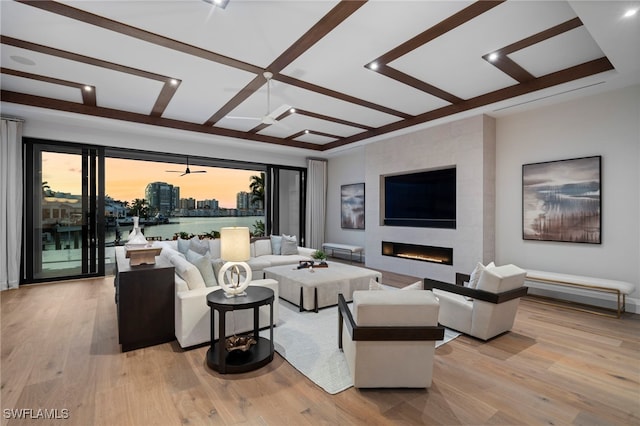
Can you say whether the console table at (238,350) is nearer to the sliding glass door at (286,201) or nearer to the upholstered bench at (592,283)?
the upholstered bench at (592,283)

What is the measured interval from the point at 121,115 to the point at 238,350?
189 inches

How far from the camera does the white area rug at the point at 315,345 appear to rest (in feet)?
8.11

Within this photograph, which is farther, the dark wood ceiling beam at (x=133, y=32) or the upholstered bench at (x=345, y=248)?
the upholstered bench at (x=345, y=248)

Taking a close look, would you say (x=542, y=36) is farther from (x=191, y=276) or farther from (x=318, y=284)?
(x=191, y=276)

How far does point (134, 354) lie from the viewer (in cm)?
289

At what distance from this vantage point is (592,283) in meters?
3.89

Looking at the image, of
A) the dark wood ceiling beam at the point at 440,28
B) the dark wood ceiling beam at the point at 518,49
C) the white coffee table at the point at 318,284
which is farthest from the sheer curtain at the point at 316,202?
the dark wood ceiling beam at the point at 518,49

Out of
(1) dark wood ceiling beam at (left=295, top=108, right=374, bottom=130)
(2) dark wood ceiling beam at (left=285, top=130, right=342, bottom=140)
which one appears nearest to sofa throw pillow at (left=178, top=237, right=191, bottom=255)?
(1) dark wood ceiling beam at (left=295, top=108, right=374, bottom=130)

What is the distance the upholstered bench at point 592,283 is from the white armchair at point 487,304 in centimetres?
131

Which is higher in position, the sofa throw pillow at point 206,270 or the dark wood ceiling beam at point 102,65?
the dark wood ceiling beam at point 102,65

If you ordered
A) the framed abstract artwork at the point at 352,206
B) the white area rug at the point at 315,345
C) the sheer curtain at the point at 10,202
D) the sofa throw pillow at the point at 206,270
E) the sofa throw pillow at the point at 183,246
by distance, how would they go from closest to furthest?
the white area rug at the point at 315,345, the sofa throw pillow at the point at 206,270, the sofa throw pillow at the point at 183,246, the sheer curtain at the point at 10,202, the framed abstract artwork at the point at 352,206

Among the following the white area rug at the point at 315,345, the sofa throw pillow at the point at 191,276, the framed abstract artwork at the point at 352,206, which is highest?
the framed abstract artwork at the point at 352,206

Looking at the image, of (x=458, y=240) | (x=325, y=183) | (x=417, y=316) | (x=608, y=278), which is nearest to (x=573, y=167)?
(x=608, y=278)
